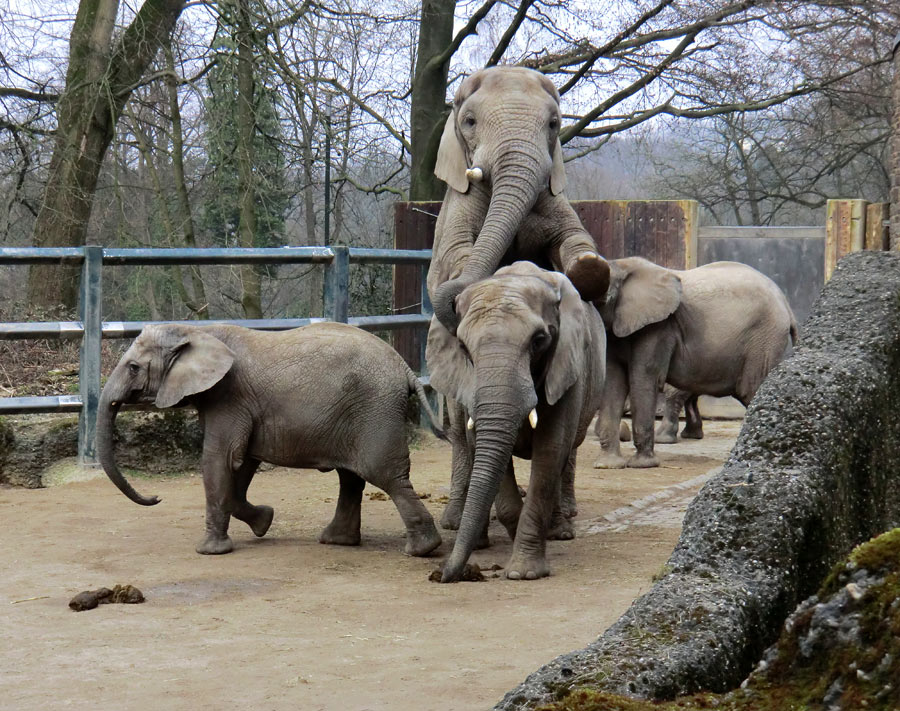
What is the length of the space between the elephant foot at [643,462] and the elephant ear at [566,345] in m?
4.05

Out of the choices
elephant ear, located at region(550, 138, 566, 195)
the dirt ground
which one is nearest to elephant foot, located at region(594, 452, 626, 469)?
the dirt ground

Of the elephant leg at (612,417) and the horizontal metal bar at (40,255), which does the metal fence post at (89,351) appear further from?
the elephant leg at (612,417)

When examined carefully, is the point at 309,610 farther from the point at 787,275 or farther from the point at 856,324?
the point at 787,275

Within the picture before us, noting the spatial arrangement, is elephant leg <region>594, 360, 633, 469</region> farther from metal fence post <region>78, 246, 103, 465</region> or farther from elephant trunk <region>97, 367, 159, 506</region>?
elephant trunk <region>97, 367, 159, 506</region>

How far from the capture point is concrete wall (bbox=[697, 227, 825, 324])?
13750 mm

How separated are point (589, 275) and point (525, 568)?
1.67 m

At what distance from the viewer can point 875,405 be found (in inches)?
130

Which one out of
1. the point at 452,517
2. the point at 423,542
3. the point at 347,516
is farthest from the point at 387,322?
the point at 423,542

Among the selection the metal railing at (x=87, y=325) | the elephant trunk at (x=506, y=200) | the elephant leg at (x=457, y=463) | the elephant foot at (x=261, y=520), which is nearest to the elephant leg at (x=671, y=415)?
the metal railing at (x=87, y=325)

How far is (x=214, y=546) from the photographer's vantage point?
21.4 ft

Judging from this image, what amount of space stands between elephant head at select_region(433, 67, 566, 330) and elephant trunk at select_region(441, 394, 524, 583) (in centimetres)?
103

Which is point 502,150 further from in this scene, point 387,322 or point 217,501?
point 387,322

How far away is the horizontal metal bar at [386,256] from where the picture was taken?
984 centimetres

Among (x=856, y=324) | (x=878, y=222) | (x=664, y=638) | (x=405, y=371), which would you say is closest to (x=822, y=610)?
(x=664, y=638)
